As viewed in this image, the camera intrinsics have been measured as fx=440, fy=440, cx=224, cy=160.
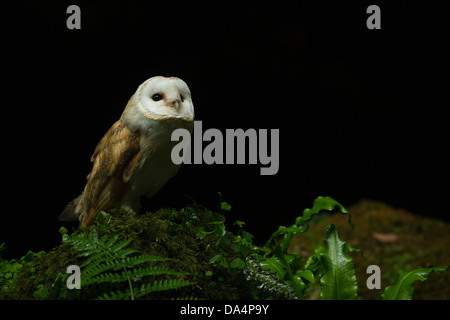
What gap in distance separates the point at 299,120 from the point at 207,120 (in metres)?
0.98

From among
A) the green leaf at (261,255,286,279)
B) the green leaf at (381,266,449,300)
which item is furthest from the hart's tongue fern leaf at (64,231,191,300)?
the green leaf at (381,266,449,300)

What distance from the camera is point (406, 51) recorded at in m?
3.59

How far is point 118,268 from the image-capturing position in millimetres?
1242

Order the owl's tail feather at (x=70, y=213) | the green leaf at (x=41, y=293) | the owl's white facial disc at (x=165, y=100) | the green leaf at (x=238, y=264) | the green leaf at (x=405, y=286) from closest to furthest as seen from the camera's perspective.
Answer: the green leaf at (x=41, y=293), the green leaf at (x=238, y=264), the green leaf at (x=405, y=286), the owl's white facial disc at (x=165, y=100), the owl's tail feather at (x=70, y=213)

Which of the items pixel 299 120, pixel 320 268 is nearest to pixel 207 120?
pixel 299 120

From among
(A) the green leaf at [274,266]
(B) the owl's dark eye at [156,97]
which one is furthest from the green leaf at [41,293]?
(B) the owl's dark eye at [156,97]

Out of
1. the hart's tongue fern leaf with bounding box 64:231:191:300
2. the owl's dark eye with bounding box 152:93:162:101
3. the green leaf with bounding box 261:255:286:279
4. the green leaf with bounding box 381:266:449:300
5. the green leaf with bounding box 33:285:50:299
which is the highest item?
the owl's dark eye with bounding box 152:93:162:101

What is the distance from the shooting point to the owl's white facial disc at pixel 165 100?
174 cm

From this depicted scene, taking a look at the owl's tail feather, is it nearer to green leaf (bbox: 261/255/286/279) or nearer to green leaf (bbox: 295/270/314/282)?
green leaf (bbox: 261/255/286/279)

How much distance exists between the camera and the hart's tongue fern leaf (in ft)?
3.93

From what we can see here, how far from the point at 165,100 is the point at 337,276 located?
3.05 ft
